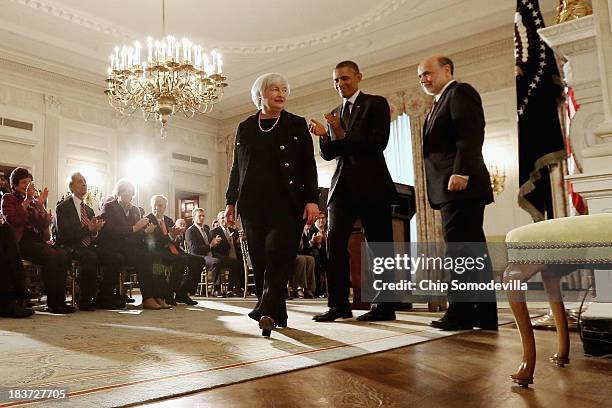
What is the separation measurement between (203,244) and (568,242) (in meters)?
5.40

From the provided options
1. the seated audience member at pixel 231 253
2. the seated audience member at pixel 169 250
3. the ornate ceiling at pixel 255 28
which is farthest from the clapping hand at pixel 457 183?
the ornate ceiling at pixel 255 28

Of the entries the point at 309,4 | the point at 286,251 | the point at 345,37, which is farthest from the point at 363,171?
the point at 345,37

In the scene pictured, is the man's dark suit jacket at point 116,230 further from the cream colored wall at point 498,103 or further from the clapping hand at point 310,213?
the cream colored wall at point 498,103

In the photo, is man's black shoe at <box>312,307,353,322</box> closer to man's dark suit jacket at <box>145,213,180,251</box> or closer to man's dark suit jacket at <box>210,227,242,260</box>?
man's dark suit jacket at <box>145,213,180,251</box>

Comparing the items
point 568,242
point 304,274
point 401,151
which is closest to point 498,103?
point 401,151

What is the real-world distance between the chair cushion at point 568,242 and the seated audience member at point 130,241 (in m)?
3.55

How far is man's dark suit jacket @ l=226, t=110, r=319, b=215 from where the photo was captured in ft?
8.00

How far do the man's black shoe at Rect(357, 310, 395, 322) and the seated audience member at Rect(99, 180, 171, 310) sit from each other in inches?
84.2

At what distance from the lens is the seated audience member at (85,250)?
4.25 m

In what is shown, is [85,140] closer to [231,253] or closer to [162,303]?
[231,253]

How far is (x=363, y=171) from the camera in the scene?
2.84 m

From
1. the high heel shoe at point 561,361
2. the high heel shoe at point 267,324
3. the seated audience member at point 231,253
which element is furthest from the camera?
the seated audience member at point 231,253

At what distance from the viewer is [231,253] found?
7000mm

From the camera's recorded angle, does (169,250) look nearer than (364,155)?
No
